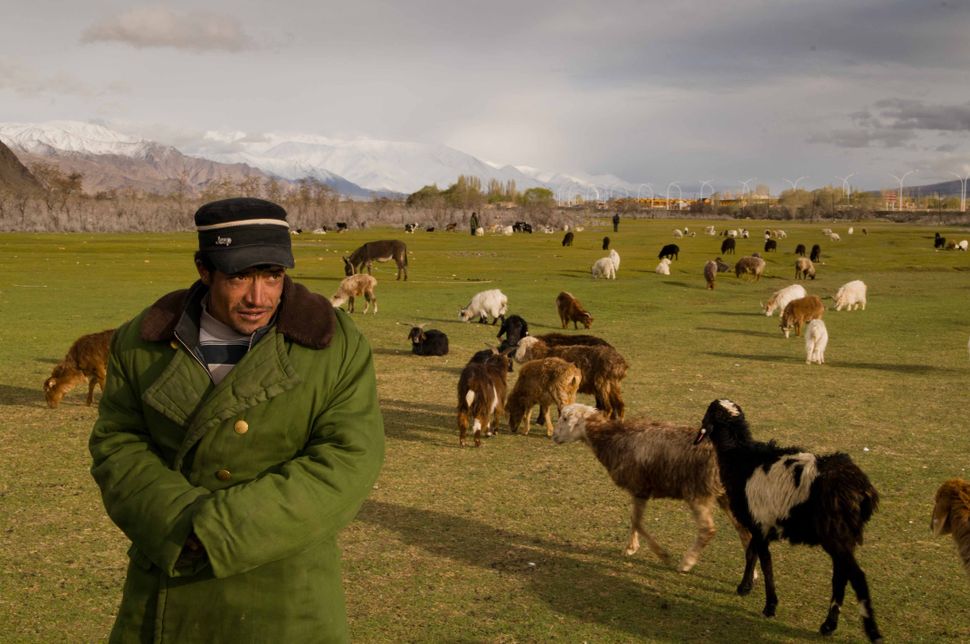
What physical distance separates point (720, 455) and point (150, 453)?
519 cm

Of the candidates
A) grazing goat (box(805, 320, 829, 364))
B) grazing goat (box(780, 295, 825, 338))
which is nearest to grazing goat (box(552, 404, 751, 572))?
grazing goat (box(805, 320, 829, 364))

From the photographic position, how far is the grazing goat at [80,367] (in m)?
12.5

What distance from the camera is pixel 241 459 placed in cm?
307

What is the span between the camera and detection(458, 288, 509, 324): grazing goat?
24141 millimetres

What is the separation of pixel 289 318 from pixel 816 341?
1649 centimetres

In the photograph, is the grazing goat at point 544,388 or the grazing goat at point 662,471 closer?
the grazing goat at point 662,471

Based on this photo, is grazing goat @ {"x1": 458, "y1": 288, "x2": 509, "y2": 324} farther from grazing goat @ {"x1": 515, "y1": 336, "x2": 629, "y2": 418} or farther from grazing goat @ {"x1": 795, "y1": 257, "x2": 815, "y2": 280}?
grazing goat @ {"x1": 795, "y1": 257, "x2": 815, "y2": 280}

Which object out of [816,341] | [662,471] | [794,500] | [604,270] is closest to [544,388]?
[662,471]

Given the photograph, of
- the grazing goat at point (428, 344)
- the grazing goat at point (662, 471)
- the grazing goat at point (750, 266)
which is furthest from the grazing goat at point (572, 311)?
the grazing goat at point (750, 266)

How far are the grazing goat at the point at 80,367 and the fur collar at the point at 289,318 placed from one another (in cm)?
1023

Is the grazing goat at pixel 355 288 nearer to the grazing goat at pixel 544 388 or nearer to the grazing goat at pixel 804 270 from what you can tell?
the grazing goat at pixel 544 388

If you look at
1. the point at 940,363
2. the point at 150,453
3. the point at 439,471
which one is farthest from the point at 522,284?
the point at 150,453

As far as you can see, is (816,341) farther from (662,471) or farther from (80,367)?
(80,367)

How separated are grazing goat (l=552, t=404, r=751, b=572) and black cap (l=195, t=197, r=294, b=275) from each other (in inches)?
209
